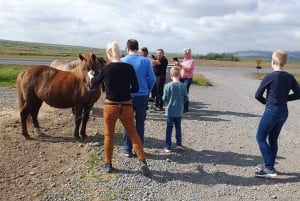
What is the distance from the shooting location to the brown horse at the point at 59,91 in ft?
25.9

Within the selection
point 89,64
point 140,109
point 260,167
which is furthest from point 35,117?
point 260,167

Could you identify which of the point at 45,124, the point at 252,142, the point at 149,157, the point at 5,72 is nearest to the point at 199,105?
the point at 252,142

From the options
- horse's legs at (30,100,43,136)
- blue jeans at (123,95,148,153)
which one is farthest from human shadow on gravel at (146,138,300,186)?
horse's legs at (30,100,43,136)

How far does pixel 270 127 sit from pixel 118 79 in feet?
8.46

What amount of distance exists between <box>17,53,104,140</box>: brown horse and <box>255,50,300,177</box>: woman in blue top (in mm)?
3348

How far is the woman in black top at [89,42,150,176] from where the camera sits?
595cm

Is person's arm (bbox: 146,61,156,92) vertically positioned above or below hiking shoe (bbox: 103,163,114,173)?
above

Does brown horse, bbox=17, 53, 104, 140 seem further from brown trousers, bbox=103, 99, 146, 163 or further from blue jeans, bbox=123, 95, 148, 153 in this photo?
brown trousers, bbox=103, 99, 146, 163

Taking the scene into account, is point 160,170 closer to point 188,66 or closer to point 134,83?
point 134,83

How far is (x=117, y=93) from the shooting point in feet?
19.7

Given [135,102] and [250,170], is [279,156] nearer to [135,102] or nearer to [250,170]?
[250,170]

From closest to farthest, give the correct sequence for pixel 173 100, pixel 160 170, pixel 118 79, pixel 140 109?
pixel 118 79 → pixel 160 170 → pixel 140 109 → pixel 173 100

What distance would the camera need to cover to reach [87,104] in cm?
802

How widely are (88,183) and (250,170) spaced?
112 inches
